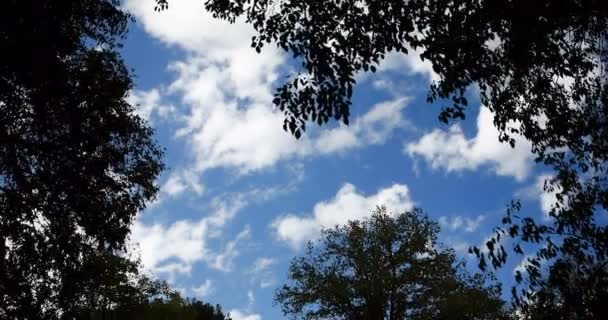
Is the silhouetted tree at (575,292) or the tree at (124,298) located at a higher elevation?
the tree at (124,298)

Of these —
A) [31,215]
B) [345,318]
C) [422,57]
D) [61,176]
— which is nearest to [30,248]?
[31,215]

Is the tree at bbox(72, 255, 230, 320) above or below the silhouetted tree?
above

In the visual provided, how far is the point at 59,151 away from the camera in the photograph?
16.4 meters

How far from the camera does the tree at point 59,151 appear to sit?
15.5 metres

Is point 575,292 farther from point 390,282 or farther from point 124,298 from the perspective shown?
point 124,298

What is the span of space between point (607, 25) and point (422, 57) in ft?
15.2

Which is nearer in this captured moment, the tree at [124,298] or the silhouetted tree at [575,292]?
the silhouetted tree at [575,292]

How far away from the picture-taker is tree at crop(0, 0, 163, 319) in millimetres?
15461

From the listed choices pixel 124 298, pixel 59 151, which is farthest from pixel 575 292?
pixel 124 298

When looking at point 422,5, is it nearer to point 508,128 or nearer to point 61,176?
point 508,128

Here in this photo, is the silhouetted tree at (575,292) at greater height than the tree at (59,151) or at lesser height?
lesser

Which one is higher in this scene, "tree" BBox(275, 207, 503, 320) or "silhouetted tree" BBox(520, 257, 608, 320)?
"tree" BBox(275, 207, 503, 320)

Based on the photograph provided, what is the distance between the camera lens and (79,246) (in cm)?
1795

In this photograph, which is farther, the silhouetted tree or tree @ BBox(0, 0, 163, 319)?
tree @ BBox(0, 0, 163, 319)
